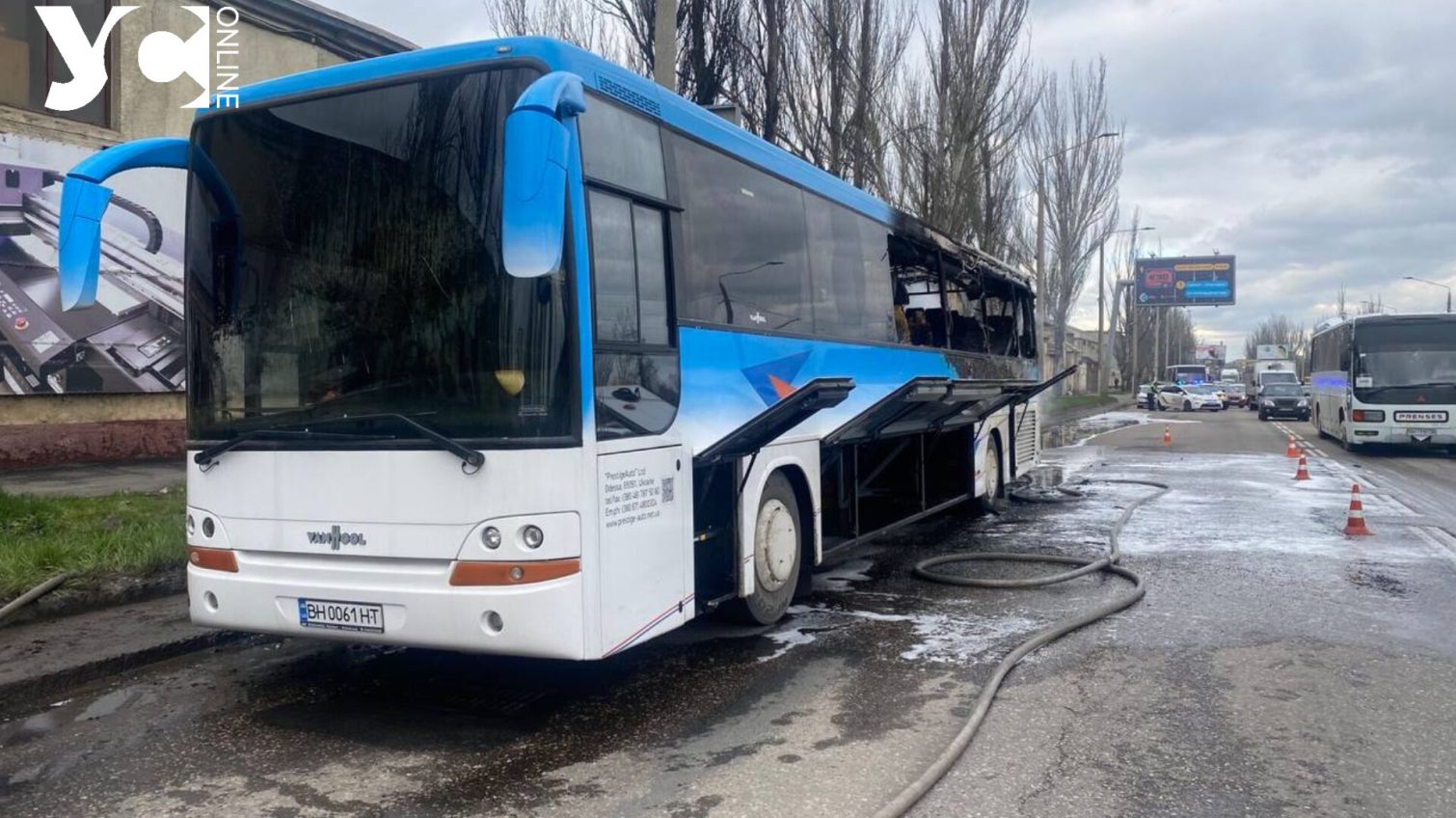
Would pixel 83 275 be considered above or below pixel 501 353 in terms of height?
above

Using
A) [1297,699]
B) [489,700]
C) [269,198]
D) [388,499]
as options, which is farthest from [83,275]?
[1297,699]

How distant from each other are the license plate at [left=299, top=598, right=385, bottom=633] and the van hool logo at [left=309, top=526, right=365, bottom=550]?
0.88 feet

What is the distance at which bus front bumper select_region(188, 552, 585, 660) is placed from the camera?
15.4ft

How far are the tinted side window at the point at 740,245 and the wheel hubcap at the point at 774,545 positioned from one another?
119 cm

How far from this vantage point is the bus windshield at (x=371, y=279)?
475cm

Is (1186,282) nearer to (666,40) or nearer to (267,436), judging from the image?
(666,40)

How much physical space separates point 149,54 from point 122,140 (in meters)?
1.27

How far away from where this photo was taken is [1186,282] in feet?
203

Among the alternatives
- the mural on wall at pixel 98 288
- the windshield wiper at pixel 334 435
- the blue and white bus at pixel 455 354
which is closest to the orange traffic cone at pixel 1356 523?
the blue and white bus at pixel 455 354

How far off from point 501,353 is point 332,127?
147 centimetres

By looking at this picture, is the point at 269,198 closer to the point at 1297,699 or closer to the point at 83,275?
the point at 83,275

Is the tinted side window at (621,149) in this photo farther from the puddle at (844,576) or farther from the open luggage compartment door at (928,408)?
the puddle at (844,576)

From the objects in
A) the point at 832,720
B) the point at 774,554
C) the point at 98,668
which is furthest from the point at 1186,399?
the point at 98,668

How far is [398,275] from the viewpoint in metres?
4.97
